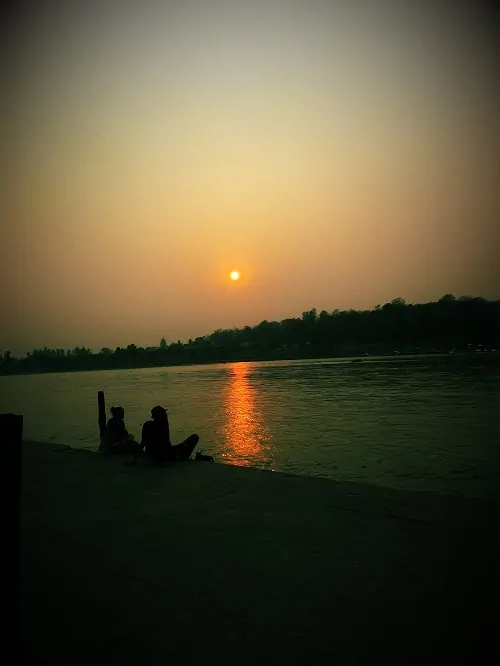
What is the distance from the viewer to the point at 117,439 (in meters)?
11.6

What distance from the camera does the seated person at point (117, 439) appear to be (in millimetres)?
11305

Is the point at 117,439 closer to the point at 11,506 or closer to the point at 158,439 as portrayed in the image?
the point at 158,439

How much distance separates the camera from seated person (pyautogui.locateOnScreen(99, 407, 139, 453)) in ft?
37.1

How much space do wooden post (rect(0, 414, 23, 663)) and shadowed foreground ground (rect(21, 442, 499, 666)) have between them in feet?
2.59

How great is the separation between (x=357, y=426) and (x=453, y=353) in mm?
134685

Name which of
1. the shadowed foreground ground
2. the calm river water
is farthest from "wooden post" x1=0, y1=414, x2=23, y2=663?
the calm river water

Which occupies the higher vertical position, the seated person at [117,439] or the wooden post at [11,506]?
the wooden post at [11,506]

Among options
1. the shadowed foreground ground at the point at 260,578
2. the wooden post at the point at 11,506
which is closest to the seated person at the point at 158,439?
the shadowed foreground ground at the point at 260,578

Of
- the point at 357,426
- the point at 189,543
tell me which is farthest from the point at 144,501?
the point at 357,426

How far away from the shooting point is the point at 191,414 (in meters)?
33.8

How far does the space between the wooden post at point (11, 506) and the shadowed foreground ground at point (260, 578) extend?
79 cm

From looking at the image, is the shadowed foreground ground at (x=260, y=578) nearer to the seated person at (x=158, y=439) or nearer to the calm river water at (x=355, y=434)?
the seated person at (x=158, y=439)

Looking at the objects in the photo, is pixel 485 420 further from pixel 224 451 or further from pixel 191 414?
pixel 191 414

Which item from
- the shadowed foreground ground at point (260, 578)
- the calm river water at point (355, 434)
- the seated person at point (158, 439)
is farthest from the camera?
the calm river water at point (355, 434)
